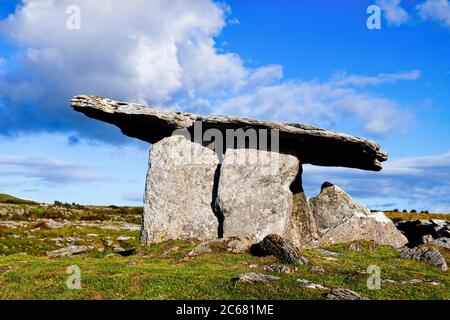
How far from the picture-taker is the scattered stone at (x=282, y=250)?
1965 cm

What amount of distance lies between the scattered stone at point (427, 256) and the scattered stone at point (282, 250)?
674 cm

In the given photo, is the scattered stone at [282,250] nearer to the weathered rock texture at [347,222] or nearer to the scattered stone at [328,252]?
the scattered stone at [328,252]

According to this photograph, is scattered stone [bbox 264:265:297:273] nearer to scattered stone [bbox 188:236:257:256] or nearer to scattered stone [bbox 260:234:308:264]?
scattered stone [bbox 260:234:308:264]

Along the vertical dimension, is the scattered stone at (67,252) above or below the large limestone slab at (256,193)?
below

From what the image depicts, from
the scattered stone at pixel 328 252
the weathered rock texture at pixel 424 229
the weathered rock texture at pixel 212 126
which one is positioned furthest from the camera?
the weathered rock texture at pixel 424 229

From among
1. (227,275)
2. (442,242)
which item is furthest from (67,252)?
(442,242)

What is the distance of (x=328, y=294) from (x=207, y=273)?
4.86 meters

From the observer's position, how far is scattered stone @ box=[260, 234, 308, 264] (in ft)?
64.5

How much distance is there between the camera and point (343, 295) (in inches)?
572

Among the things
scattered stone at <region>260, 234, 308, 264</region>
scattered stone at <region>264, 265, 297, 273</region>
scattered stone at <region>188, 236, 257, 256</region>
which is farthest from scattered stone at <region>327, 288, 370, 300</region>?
scattered stone at <region>188, 236, 257, 256</region>

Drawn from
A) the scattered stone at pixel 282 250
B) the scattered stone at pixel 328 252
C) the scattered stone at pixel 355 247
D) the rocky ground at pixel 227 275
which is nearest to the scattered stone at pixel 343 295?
the rocky ground at pixel 227 275

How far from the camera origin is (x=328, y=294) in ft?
47.9

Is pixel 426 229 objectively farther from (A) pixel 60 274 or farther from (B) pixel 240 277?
(A) pixel 60 274

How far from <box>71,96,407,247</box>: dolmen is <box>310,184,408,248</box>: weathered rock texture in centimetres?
6
